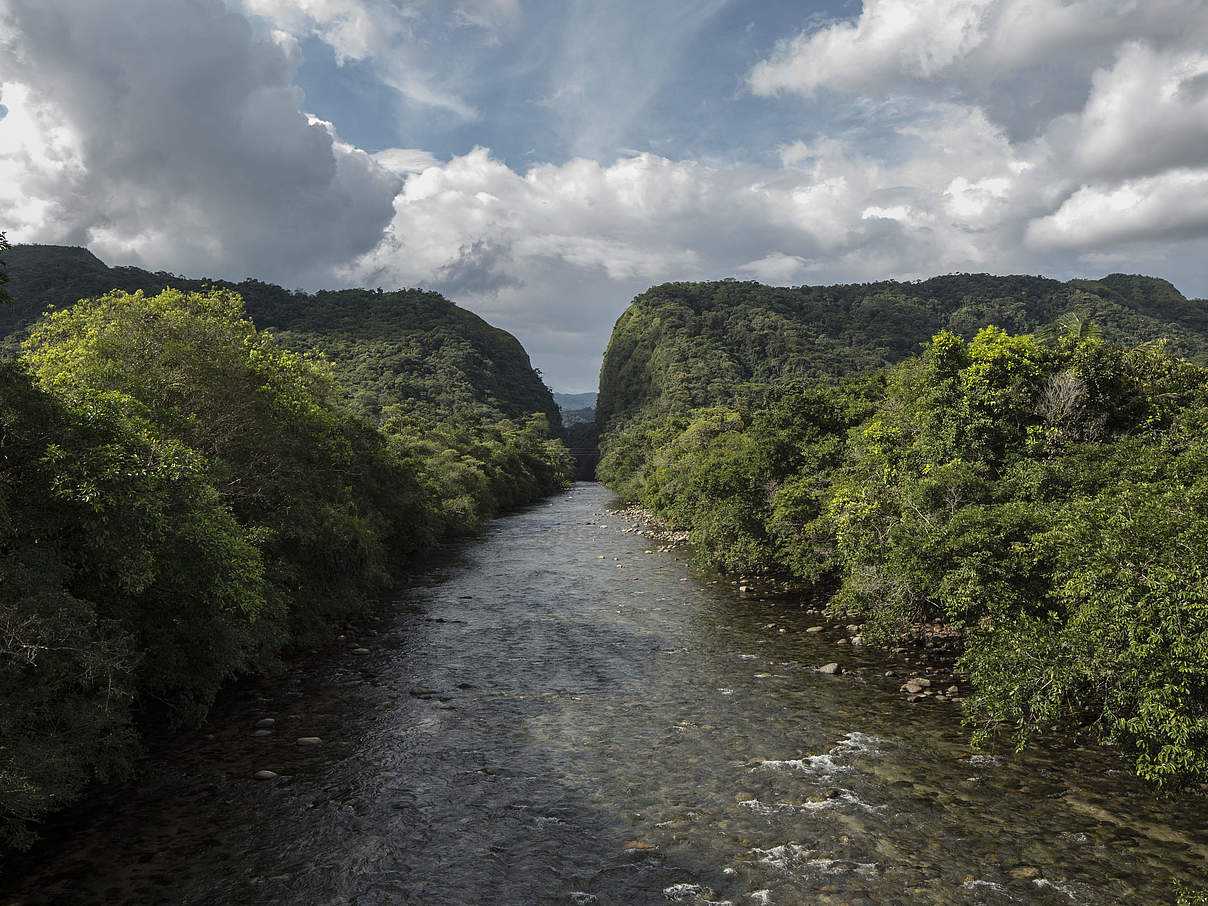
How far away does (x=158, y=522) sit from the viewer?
42.7 feet

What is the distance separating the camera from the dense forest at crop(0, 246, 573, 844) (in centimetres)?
1121

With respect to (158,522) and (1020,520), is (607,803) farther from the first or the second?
(1020,520)

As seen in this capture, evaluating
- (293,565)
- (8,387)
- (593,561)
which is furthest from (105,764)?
(593,561)

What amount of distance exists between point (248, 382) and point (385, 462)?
15.0 meters

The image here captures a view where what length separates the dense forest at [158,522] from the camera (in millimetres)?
11211

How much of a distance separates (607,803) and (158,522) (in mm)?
10408

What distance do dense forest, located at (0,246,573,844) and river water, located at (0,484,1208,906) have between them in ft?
5.84

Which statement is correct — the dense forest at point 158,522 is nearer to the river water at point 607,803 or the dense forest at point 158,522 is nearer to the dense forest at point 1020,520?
the river water at point 607,803

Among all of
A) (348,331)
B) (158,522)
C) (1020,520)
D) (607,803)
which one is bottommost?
(607,803)

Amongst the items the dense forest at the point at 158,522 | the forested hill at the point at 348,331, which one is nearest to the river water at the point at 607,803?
the dense forest at the point at 158,522

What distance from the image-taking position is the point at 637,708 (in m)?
18.6

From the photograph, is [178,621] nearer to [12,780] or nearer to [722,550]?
[12,780]

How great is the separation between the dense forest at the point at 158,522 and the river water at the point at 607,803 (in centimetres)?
178

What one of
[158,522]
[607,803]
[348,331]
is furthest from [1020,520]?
[348,331]
